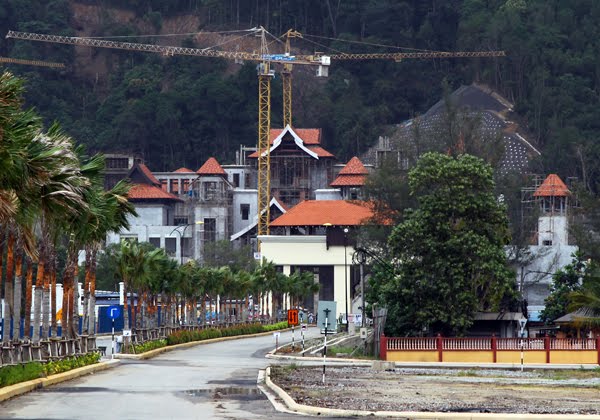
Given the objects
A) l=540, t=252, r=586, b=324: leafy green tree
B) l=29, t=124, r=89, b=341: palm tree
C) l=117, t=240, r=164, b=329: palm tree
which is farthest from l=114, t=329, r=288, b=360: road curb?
l=29, t=124, r=89, b=341: palm tree

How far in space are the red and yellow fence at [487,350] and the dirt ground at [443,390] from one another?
23.4 ft

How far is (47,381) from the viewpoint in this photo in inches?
1542

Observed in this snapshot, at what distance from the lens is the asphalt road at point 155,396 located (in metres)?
30.2

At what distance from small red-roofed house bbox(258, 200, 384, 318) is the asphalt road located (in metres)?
80.2

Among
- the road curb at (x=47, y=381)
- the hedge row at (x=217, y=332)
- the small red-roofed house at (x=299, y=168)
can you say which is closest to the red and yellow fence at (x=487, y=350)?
the hedge row at (x=217, y=332)

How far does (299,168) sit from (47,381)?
152 meters

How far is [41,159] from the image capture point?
31422 millimetres

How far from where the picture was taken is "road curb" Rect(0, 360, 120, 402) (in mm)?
34031

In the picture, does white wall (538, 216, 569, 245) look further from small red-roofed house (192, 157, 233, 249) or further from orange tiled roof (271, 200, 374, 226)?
small red-roofed house (192, 157, 233, 249)

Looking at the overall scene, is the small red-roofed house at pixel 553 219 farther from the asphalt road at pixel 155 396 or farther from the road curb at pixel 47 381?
the road curb at pixel 47 381

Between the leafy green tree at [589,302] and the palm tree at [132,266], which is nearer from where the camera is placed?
the leafy green tree at [589,302]

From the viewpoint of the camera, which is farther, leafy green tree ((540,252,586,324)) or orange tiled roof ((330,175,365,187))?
orange tiled roof ((330,175,365,187))

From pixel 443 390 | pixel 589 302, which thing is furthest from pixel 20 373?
pixel 589 302

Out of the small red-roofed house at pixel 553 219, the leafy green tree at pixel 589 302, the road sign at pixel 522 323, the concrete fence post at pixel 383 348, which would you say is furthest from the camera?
the small red-roofed house at pixel 553 219
